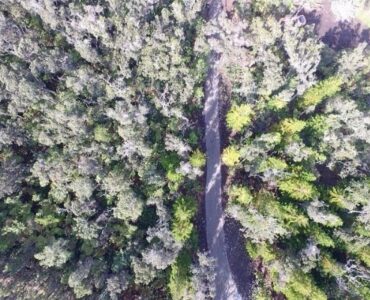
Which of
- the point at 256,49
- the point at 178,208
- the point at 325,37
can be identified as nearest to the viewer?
the point at 178,208

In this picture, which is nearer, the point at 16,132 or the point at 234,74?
the point at 16,132

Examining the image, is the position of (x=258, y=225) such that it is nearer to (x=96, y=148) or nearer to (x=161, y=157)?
(x=161, y=157)

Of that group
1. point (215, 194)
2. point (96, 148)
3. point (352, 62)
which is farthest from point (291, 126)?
point (96, 148)

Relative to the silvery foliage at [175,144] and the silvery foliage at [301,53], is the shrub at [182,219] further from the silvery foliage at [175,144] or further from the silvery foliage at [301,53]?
the silvery foliage at [301,53]

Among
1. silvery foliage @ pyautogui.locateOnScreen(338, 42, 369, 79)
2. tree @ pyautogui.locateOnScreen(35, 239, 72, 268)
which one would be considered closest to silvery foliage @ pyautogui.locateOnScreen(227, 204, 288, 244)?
tree @ pyautogui.locateOnScreen(35, 239, 72, 268)

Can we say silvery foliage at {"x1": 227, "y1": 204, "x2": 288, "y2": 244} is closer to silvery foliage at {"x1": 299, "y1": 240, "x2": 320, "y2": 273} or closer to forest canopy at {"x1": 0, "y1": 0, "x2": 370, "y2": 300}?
forest canopy at {"x1": 0, "y1": 0, "x2": 370, "y2": 300}

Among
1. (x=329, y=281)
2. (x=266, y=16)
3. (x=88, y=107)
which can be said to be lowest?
(x=329, y=281)

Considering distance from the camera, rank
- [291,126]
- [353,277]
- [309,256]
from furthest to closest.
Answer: [291,126] → [353,277] → [309,256]

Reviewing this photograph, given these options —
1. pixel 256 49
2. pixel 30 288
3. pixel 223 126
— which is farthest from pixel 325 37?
pixel 30 288

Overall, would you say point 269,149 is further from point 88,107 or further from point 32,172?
point 32,172
